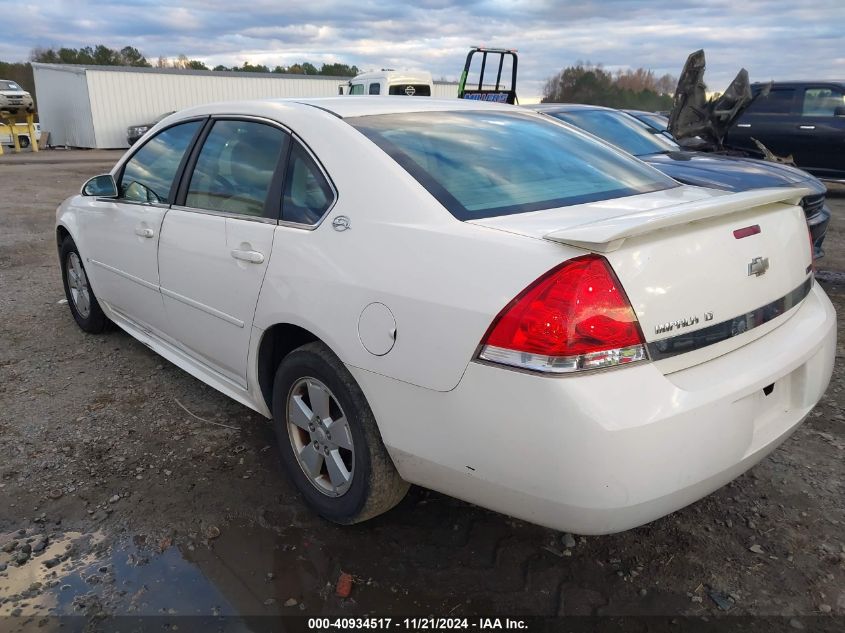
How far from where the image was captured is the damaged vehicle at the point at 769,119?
1034cm

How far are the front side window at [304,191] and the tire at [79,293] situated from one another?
246 cm

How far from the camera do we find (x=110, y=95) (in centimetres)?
2570

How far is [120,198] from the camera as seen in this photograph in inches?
151

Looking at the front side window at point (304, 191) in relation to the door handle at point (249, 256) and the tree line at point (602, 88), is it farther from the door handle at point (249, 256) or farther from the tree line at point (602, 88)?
the tree line at point (602, 88)

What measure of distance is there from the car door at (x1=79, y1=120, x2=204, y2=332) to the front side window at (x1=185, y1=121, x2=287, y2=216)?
0.69 ft

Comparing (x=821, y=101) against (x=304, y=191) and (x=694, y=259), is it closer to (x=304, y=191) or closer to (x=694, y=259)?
(x=694, y=259)

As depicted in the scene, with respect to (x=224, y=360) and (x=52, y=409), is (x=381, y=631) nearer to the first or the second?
(x=224, y=360)

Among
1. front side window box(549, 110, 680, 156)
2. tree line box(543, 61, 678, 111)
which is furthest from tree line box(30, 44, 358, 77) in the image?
front side window box(549, 110, 680, 156)

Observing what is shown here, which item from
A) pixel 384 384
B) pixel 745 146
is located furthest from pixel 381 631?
pixel 745 146

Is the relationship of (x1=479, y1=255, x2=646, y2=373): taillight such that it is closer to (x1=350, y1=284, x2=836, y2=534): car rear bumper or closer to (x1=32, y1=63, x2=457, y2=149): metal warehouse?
(x1=350, y1=284, x2=836, y2=534): car rear bumper

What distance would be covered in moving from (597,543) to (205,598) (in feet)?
4.68

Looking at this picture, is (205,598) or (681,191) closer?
(205,598)

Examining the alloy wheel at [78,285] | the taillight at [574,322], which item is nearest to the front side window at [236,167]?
the taillight at [574,322]

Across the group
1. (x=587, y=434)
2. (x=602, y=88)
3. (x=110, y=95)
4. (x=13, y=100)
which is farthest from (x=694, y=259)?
Answer: (x=602, y=88)
